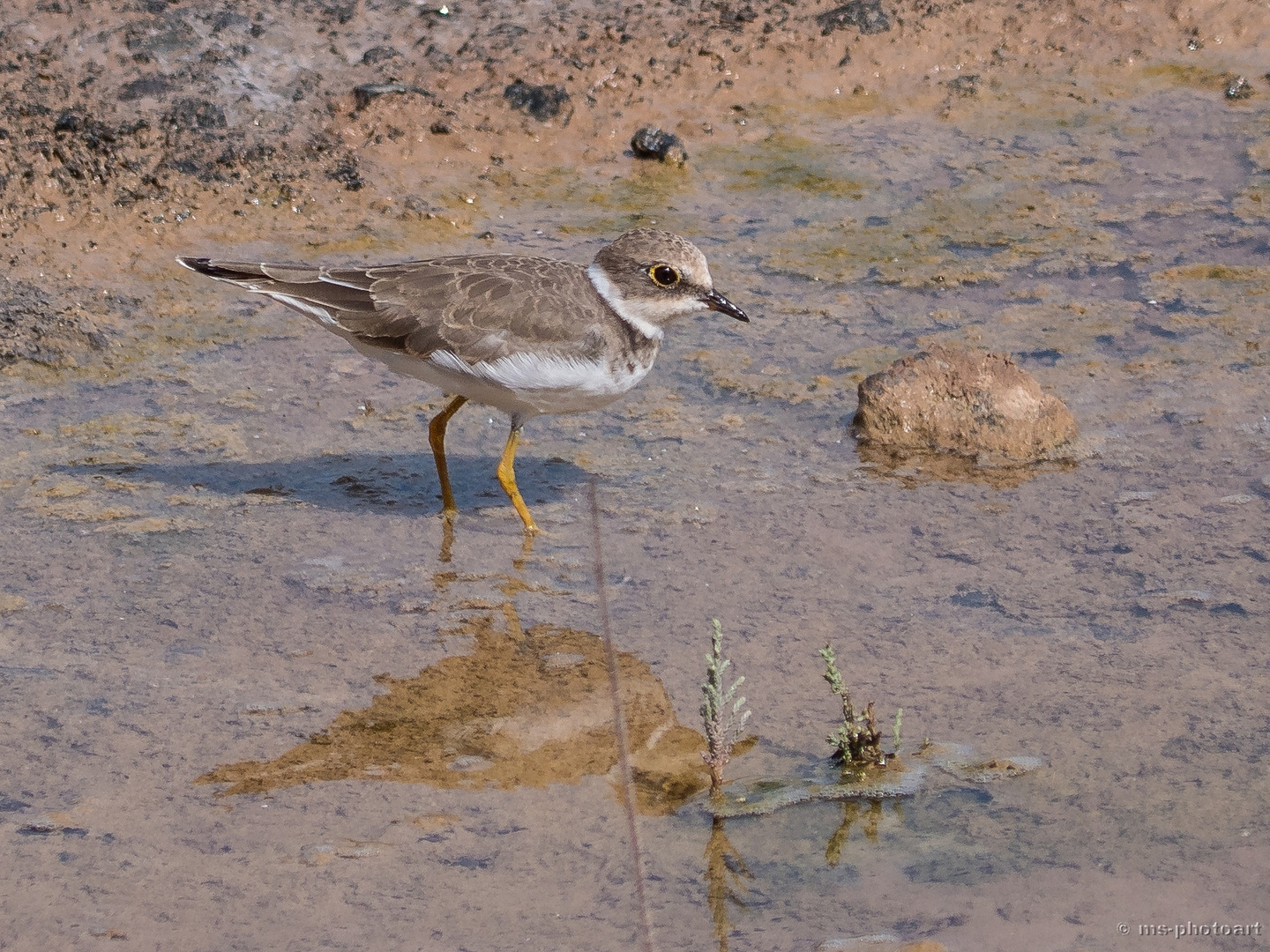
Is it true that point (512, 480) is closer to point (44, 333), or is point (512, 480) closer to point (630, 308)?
point (630, 308)

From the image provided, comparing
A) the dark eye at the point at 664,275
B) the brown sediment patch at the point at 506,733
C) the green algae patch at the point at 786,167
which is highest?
the green algae patch at the point at 786,167

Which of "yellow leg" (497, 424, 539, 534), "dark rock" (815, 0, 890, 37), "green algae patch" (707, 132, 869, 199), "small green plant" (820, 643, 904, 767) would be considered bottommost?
"small green plant" (820, 643, 904, 767)

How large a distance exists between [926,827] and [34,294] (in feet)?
18.9

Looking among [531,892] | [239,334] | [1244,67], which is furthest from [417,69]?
[531,892]

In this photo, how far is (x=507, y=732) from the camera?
4840 mm

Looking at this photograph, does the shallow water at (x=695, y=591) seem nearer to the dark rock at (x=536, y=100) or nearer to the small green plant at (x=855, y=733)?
the small green plant at (x=855, y=733)

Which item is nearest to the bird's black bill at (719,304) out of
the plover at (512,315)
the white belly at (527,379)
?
the plover at (512,315)

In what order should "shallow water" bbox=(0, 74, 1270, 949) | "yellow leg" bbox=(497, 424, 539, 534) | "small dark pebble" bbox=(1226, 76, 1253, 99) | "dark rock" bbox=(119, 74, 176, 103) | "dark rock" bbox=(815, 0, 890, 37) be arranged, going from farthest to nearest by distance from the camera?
"dark rock" bbox=(815, 0, 890, 37) → "small dark pebble" bbox=(1226, 76, 1253, 99) → "dark rock" bbox=(119, 74, 176, 103) → "yellow leg" bbox=(497, 424, 539, 534) → "shallow water" bbox=(0, 74, 1270, 949)

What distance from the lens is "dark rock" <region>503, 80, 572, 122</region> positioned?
952 centimetres

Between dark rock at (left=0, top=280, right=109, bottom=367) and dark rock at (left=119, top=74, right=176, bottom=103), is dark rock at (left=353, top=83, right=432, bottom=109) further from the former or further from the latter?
dark rock at (left=0, top=280, right=109, bottom=367)

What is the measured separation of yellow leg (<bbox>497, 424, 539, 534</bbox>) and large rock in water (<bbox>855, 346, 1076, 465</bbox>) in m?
1.70

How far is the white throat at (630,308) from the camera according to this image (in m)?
6.42

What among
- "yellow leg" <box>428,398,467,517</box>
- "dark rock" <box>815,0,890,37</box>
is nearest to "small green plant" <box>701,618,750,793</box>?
"yellow leg" <box>428,398,467,517</box>

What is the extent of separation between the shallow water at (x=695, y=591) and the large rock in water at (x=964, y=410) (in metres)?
0.21
